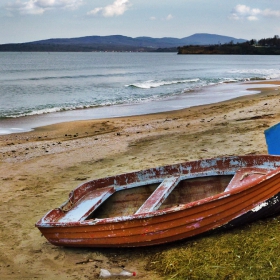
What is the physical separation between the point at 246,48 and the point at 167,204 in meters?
160

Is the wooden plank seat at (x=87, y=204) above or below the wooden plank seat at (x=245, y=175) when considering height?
below

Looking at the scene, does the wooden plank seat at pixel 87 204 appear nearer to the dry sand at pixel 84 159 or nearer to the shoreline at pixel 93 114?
the dry sand at pixel 84 159

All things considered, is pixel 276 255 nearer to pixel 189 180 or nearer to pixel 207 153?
pixel 189 180

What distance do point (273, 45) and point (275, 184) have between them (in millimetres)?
169514

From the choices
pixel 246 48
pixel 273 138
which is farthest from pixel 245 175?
pixel 246 48

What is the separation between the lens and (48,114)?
18.5m

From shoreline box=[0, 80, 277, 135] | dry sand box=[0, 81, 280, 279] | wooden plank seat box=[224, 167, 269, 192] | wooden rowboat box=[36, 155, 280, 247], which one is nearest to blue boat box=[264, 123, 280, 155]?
wooden rowboat box=[36, 155, 280, 247]

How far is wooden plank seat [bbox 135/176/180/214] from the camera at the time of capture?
501 cm

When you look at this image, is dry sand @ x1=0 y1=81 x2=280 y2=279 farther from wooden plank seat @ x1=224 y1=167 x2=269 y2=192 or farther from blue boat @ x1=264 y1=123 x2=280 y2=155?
blue boat @ x1=264 y1=123 x2=280 y2=155

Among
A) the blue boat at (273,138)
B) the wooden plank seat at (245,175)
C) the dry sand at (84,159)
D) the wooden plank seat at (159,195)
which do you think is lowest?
the dry sand at (84,159)

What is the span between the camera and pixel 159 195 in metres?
5.33

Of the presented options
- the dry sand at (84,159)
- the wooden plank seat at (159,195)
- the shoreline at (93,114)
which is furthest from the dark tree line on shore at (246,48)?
the wooden plank seat at (159,195)

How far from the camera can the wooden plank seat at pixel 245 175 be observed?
206 inches

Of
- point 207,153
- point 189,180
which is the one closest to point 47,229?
point 189,180
